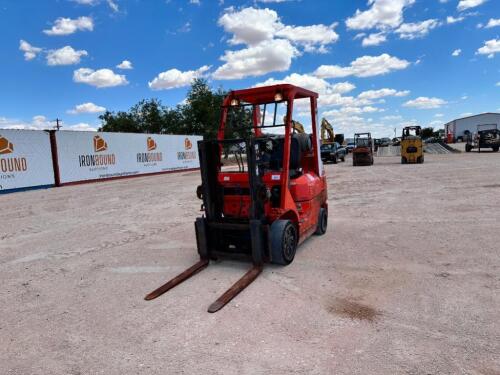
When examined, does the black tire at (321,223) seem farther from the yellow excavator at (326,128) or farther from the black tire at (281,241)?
the yellow excavator at (326,128)

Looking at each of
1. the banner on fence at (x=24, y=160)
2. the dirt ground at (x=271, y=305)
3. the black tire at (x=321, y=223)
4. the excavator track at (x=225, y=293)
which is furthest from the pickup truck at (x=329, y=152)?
the excavator track at (x=225, y=293)

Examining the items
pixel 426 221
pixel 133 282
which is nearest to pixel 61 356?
pixel 133 282

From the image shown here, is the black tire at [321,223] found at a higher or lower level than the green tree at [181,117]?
lower

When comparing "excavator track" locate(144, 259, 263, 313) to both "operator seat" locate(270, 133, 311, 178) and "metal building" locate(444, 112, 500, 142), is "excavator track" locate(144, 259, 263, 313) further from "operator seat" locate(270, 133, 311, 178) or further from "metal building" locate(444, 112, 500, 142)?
"metal building" locate(444, 112, 500, 142)

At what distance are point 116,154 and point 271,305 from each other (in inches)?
911

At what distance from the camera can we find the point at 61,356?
3375 mm

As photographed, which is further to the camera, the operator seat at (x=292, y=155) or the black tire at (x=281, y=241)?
the operator seat at (x=292, y=155)

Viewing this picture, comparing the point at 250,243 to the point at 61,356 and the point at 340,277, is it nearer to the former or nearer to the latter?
the point at 340,277

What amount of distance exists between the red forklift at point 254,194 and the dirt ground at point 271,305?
29 centimetres

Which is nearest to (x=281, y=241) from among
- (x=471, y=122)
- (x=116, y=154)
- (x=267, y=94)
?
(x=267, y=94)

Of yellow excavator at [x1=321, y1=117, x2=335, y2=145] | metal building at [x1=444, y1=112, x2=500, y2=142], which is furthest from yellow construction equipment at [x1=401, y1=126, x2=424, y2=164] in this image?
metal building at [x1=444, y1=112, x2=500, y2=142]

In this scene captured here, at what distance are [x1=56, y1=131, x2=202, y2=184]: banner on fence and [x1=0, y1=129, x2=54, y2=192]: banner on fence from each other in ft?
2.81

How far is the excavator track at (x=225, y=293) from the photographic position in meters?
4.26

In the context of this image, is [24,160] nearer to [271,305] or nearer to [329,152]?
[271,305]
